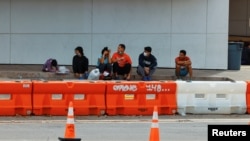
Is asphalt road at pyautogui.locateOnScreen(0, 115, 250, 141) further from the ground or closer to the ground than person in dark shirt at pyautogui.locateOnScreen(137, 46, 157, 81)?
closer to the ground

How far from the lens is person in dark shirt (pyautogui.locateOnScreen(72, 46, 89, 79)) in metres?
18.8

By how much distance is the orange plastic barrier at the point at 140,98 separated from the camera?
1338 centimetres

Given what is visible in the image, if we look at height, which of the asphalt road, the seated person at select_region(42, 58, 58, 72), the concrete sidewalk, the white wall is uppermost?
the white wall

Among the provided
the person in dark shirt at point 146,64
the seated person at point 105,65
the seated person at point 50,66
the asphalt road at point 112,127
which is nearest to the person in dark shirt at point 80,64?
the seated person at point 105,65

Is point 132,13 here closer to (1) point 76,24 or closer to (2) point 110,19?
(2) point 110,19

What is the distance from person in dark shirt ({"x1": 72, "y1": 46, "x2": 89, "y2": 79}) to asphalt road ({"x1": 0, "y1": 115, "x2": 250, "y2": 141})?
5.92 metres

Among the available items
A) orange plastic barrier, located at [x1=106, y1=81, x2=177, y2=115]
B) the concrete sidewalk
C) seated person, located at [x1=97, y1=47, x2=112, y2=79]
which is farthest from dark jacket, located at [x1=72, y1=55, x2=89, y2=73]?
orange plastic barrier, located at [x1=106, y1=81, x2=177, y2=115]

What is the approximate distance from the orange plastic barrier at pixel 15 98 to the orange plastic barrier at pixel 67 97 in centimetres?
16

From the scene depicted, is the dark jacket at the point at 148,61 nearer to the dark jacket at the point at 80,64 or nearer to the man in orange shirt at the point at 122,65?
the man in orange shirt at the point at 122,65

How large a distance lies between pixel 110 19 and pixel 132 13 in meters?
0.88

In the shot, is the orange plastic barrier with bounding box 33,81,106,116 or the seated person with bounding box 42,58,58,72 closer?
the orange plastic barrier with bounding box 33,81,106,116

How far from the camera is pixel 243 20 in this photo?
109 feet

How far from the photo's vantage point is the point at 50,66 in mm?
20312

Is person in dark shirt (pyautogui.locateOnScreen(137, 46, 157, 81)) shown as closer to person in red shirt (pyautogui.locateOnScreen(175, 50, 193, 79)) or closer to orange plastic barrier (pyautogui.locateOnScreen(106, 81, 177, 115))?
person in red shirt (pyautogui.locateOnScreen(175, 50, 193, 79))
